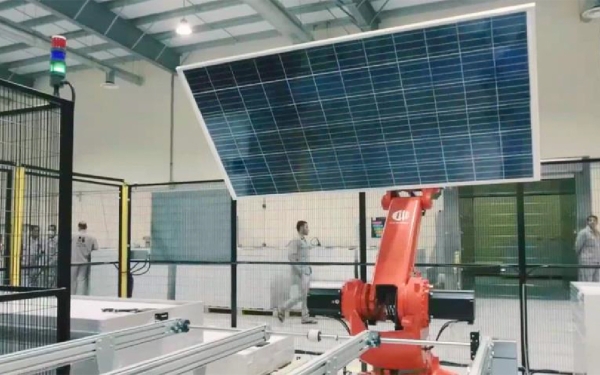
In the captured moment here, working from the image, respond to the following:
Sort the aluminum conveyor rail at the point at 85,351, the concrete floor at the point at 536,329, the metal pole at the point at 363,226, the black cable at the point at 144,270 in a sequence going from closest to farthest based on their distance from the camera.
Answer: the aluminum conveyor rail at the point at 85,351
the metal pole at the point at 363,226
the concrete floor at the point at 536,329
the black cable at the point at 144,270

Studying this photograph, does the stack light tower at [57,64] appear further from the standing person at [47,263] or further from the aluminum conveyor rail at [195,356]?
the aluminum conveyor rail at [195,356]

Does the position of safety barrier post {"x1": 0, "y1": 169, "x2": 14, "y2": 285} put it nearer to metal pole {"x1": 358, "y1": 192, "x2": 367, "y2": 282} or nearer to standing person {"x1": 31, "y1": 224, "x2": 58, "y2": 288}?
standing person {"x1": 31, "y1": 224, "x2": 58, "y2": 288}

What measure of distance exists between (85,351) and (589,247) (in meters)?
5.07

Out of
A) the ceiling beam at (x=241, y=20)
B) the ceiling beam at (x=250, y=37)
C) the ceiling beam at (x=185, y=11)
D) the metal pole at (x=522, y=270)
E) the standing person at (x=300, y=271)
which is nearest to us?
the metal pole at (x=522, y=270)

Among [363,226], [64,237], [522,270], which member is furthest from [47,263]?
[522,270]

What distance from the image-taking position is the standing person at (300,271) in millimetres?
6898

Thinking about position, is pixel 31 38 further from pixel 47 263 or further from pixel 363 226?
pixel 363 226

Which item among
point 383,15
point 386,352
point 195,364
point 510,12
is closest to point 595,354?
point 386,352

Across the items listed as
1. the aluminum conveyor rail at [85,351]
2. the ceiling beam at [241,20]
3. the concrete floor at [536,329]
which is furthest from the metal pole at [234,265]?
the ceiling beam at [241,20]

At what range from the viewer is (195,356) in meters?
2.45

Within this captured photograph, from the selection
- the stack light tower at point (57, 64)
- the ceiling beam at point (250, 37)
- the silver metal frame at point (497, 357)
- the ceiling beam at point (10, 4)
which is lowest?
the silver metal frame at point (497, 357)

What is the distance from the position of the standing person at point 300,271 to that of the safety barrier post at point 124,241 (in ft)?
6.45

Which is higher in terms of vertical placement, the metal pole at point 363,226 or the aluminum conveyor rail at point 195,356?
the metal pole at point 363,226

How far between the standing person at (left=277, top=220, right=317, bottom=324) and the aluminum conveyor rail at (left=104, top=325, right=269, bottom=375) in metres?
3.51
